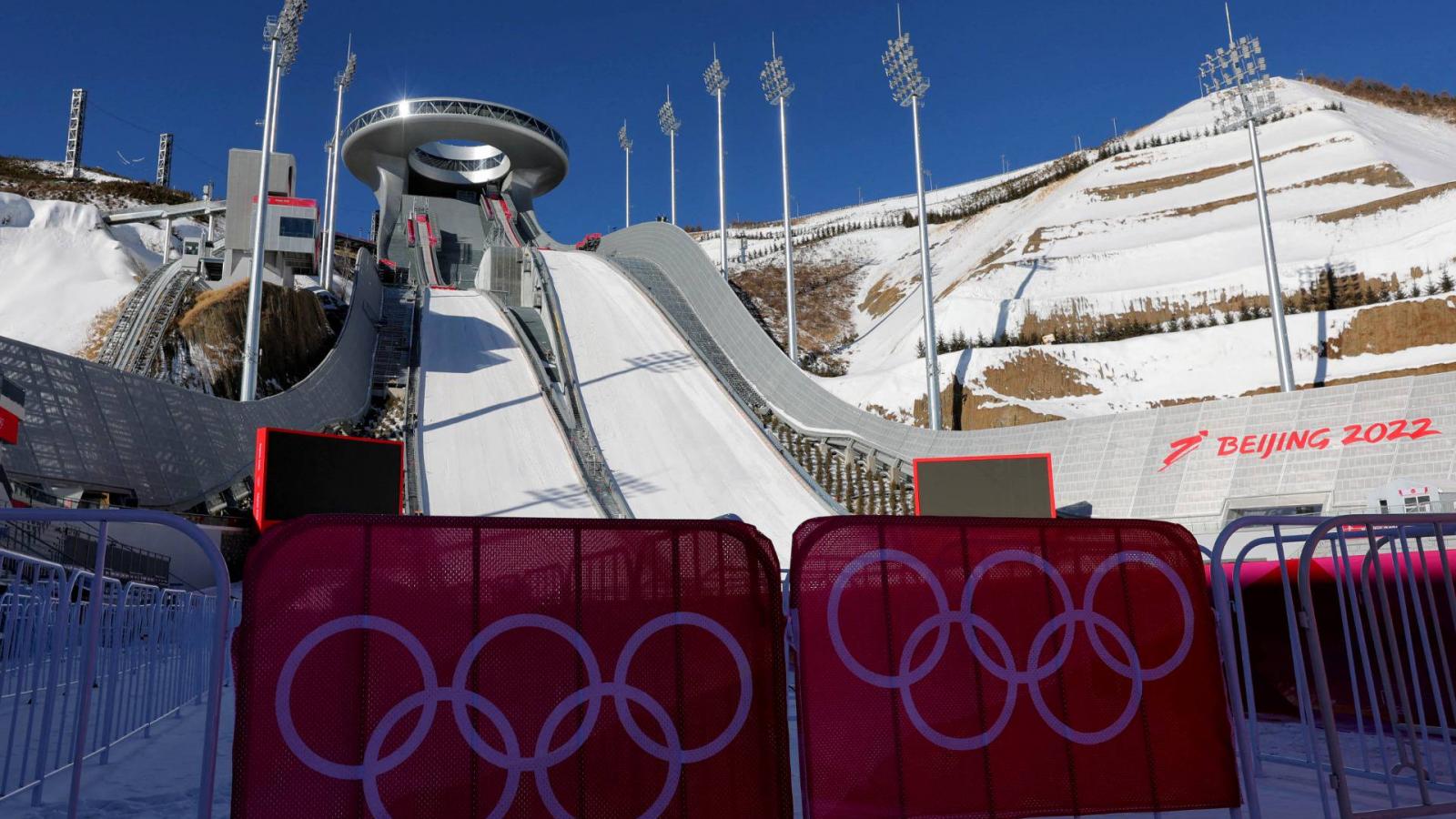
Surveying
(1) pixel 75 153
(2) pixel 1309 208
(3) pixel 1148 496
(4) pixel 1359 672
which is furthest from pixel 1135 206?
(1) pixel 75 153

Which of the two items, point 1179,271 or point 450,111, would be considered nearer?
point 1179,271

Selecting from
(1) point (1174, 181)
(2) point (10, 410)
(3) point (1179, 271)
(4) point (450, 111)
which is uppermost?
(4) point (450, 111)

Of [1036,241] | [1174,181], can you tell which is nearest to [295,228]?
[1036,241]

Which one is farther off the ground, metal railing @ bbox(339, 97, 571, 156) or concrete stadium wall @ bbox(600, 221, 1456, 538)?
A: metal railing @ bbox(339, 97, 571, 156)

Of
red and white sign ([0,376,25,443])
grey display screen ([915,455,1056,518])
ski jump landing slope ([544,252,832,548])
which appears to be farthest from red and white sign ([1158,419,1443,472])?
red and white sign ([0,376,25,443])

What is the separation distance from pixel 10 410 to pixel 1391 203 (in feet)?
119

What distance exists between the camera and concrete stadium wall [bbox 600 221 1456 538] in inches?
531

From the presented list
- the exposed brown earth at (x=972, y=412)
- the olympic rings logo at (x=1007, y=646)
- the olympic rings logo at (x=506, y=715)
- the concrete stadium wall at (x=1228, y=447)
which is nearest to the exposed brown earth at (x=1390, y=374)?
the exposed brown earth at (x=972, y=412)

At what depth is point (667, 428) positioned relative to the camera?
2227 cm

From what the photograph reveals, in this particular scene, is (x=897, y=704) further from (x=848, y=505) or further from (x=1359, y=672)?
(x=848, y=505)

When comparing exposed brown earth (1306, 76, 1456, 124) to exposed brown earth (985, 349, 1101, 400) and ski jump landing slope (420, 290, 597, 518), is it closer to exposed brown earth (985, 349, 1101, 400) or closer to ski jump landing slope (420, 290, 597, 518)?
exposed brown earth (985, 349, 1101, 400)

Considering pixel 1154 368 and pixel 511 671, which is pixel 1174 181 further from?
pixel 511 671

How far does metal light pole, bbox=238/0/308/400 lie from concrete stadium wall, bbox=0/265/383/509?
1044 mm

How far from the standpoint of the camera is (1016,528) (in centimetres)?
372
